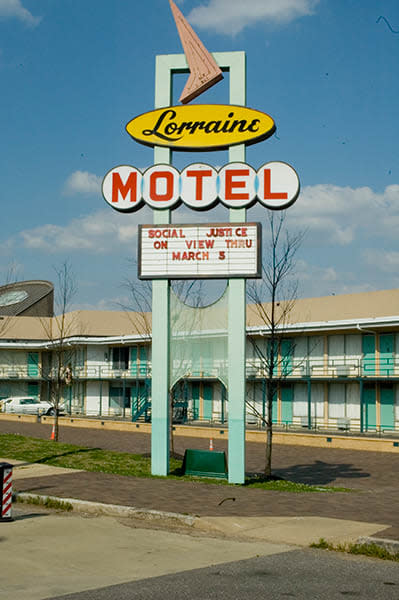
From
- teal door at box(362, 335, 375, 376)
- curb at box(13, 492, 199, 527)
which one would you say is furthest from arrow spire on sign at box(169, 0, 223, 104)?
teal door at box(362, 335, 375, 376)

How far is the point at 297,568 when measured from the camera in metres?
9.57

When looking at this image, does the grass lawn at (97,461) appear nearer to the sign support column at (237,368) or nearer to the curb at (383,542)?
the sign support column at (237,368)

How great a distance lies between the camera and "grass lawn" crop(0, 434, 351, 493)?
1814 cm

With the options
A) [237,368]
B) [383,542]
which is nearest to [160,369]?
[237,368]

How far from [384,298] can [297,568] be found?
32.8 metres

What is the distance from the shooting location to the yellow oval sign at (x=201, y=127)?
1811 centimetres

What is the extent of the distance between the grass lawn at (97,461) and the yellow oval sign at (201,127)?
8.87 metres

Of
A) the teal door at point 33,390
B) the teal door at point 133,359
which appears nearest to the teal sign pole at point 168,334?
the teal door at point 133,359

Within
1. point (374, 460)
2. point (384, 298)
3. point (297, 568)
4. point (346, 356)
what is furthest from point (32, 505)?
point (384, 298)

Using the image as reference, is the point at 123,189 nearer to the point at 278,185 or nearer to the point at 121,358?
the point at 278,185

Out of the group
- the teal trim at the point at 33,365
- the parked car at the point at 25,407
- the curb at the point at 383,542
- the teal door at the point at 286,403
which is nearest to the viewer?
the curb at the point at 383,542

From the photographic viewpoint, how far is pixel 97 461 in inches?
849

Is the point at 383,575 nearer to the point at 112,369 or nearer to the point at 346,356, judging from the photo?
the point at 346,356

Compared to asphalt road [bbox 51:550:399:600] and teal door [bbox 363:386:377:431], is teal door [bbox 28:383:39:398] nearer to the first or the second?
teal door [bbox 363:386:377:431]
